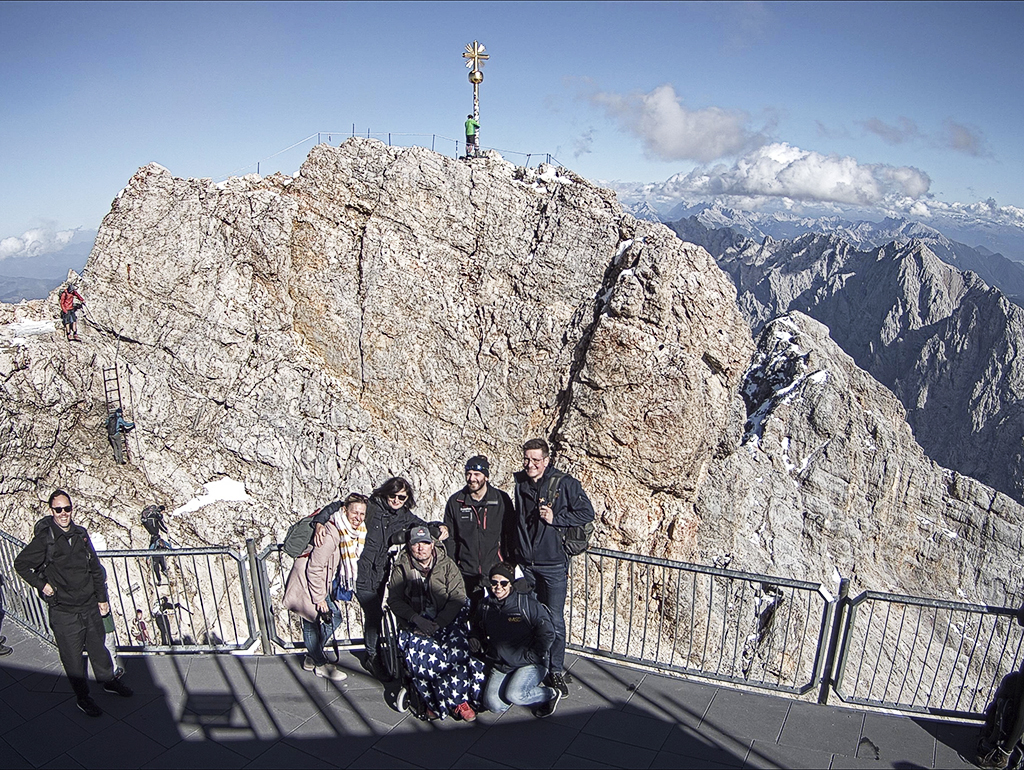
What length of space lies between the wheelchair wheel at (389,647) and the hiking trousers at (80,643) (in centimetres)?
289

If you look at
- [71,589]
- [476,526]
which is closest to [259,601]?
[71,589]

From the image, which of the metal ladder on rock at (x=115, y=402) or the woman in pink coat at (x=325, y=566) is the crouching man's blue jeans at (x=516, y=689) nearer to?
the woman in pink coat at (x=325, y=566)

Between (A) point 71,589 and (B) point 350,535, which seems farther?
(B) point 350,535

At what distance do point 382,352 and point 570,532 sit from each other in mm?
18679

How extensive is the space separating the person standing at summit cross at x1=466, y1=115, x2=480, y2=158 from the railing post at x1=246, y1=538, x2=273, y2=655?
22.0 metres

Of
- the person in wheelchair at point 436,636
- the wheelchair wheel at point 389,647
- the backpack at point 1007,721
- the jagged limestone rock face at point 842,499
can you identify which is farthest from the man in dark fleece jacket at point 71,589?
the jagged limestone rock face at point 842,499

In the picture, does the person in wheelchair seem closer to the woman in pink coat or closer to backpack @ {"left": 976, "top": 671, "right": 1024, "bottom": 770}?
the woman in pink coat

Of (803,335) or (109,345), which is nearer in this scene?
(109,345)

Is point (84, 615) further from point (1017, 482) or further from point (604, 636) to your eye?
point (1017, 482)

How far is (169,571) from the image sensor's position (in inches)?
798

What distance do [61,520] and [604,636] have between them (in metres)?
16.6

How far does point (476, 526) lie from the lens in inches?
249

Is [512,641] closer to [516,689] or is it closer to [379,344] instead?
[516,689]

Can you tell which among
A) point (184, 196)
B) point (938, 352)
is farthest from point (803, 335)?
point (938, 352)
